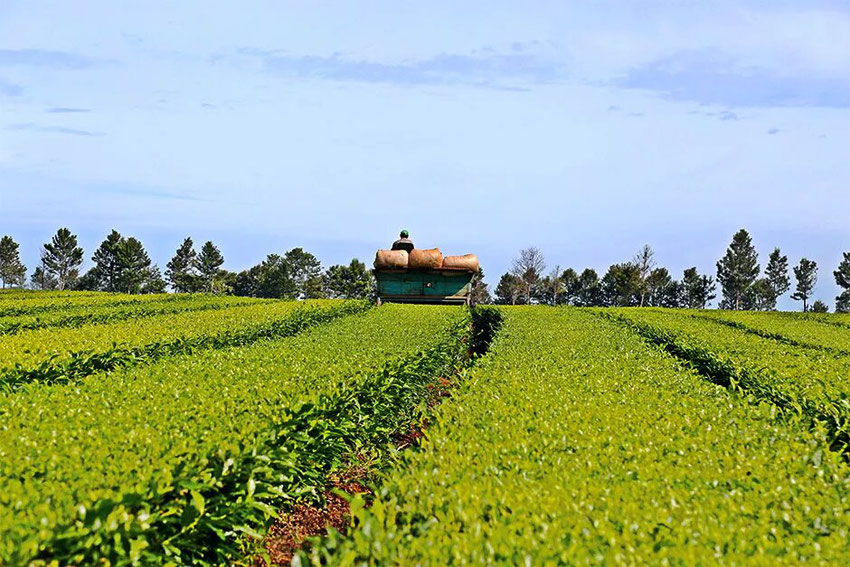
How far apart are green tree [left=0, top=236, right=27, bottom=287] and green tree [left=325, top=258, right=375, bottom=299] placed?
1695 inches

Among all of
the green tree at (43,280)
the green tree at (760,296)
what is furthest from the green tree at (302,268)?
the green tree at (760,296)

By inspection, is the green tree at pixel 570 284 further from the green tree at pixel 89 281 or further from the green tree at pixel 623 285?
the green tree at pixel 89 281

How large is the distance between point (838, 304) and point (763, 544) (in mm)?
100607

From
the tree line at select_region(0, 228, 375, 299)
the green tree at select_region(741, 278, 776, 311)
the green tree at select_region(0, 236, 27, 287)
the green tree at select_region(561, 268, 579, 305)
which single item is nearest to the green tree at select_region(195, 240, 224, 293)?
the tree line at select_region(0, 228, 375, 299)

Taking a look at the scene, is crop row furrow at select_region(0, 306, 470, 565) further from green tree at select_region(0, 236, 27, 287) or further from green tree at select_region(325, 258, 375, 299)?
green tree at select_region(0, 236, 27, 287)

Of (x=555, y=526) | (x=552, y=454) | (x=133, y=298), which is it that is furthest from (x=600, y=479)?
(x=133, y=298)

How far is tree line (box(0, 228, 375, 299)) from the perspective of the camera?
274ft

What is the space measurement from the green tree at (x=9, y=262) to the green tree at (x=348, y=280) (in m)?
43.1

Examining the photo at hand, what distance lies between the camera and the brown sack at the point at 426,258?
75.4ft

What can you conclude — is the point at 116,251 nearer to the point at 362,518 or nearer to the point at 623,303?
the point at 623,303

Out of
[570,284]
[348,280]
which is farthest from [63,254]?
[570,284]

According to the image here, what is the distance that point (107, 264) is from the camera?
84.8m

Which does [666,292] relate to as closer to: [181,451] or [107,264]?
[107,264]

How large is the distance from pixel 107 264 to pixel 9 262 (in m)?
14.6
